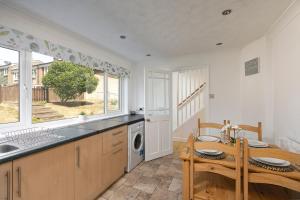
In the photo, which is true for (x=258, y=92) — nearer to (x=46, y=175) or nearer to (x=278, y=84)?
(x=278, y=84)

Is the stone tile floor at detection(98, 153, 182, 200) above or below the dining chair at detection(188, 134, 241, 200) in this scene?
below

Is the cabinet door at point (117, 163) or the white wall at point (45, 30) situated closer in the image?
the white wall at point (45, 30)

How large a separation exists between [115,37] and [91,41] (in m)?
0.46

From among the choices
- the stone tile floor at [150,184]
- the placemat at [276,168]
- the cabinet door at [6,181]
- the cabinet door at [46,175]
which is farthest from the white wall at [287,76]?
the cabinet door at [6,181]

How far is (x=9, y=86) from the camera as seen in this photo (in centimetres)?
171

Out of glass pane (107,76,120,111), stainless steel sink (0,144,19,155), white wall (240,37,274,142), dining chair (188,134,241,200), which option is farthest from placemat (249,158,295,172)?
glass pane (107,76,120,111)

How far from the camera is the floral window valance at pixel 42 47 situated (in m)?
1.54

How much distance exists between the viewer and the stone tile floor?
6.37 ft

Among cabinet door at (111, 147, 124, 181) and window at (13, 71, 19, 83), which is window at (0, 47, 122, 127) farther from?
cabinet door at (111, 147, 124, 181)

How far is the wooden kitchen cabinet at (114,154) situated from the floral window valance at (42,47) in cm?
123

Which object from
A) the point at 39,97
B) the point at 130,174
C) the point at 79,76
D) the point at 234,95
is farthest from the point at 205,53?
the point at 39,97

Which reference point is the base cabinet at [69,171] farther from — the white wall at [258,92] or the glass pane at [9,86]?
the white wall at [258,92]

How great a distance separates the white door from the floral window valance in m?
1.04

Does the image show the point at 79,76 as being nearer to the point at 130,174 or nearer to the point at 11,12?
the point at 11,12
